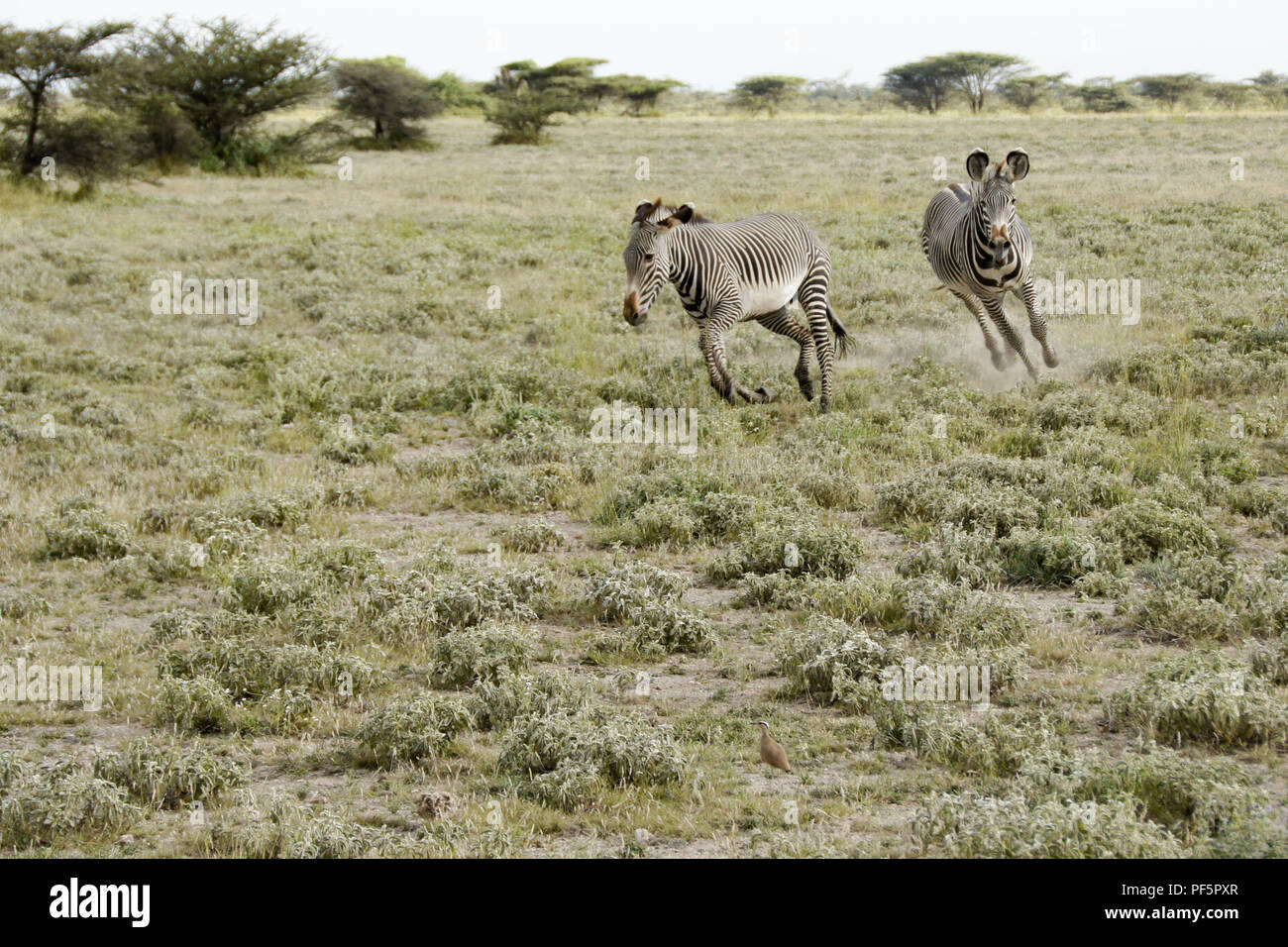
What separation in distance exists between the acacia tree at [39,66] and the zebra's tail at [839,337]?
856 inches

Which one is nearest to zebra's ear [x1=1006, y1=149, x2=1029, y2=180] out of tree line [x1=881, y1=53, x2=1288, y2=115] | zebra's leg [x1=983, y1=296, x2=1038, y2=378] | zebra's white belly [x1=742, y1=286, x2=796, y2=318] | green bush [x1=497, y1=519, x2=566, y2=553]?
zebra's leg [x1=983, y1=296, x2=1038, y2=378]

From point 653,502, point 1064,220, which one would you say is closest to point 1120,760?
point 653,502

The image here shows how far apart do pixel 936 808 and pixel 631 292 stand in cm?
673

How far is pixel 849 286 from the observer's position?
52.9 ft

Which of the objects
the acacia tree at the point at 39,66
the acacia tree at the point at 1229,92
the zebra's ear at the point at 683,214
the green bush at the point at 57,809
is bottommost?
the green bush at the point at 57,809

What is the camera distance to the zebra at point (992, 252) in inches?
434

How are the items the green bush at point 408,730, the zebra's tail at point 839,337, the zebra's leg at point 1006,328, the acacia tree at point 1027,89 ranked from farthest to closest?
the acacia tree at point 1027,89
the zebra's tail at point 839,337
the zebra's leg at point 1006,328
the green bush at point 408,730

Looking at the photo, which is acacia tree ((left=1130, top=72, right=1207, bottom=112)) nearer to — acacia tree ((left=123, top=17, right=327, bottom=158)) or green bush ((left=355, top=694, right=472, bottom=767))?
acacia tree ((left=123, top=17, right=327, bottom=158))

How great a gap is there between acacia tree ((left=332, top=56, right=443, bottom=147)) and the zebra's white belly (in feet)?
118

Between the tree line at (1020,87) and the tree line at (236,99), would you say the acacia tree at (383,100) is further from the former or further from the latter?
the tree line at (1020,87)

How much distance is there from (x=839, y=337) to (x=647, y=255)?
10.0ft

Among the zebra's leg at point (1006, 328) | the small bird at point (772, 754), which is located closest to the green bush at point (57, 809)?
the small bird at point (772, 754)

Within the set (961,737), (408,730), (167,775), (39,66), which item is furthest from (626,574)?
(39,66)
